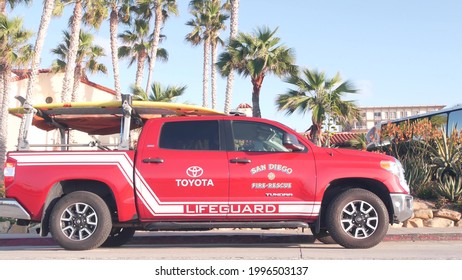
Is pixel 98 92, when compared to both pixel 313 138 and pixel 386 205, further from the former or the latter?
pixel 386 205

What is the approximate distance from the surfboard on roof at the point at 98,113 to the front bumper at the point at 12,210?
1430mm

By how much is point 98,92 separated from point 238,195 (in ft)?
102

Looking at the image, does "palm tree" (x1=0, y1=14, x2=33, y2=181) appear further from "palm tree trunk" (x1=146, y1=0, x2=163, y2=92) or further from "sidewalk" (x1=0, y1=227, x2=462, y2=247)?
"sidewalk" (x1=0, y1=227, x2=462, y2=247)

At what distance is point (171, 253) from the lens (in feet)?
26.4

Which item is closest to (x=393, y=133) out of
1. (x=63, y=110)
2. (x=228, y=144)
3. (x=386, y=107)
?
(x=228, y=144)

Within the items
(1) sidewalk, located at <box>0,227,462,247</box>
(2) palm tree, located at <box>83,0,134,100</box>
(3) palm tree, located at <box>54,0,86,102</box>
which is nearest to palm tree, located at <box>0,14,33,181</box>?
(3) palm tree, located at <box>54,0,86,102</box>

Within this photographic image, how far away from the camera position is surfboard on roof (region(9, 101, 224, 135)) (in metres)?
8.62

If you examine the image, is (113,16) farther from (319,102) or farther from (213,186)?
(213,186)

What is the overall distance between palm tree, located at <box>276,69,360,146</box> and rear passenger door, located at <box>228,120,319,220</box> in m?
14.1

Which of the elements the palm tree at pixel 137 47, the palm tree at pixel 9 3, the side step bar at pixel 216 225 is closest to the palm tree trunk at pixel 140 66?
the palm tree at pixel 137 47

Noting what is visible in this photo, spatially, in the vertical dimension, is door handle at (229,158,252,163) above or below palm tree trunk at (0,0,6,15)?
below

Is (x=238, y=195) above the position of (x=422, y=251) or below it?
above

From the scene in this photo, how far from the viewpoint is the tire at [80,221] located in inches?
307
